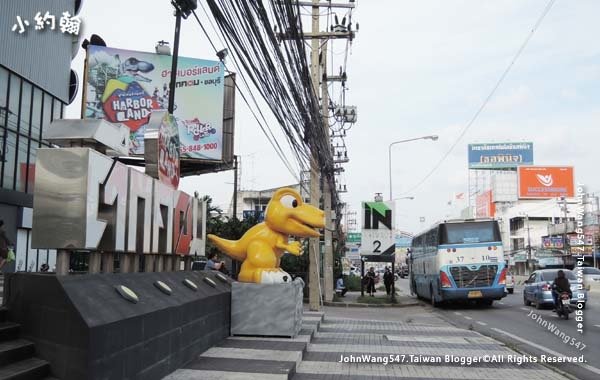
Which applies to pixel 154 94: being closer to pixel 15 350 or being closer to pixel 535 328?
pixel 535 328

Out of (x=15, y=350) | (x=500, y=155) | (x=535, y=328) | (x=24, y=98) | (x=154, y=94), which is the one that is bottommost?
(x=535, y=328)

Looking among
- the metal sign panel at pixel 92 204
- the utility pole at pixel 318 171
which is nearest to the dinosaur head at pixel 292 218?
the metal sign panel at pixel 92 204

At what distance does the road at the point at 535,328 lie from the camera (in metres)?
10.1

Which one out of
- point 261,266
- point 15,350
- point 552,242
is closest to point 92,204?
point 15,350

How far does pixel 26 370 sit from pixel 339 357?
5.11 m

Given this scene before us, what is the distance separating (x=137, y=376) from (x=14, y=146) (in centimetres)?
1898

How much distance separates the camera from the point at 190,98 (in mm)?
28891

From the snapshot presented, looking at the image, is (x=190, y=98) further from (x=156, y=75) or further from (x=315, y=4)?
(x=315, y=4)

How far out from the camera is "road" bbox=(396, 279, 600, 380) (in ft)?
33.0

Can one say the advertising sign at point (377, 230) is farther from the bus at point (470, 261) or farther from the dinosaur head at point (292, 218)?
the dinosaur head at point (292, 218)

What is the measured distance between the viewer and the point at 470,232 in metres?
21.0

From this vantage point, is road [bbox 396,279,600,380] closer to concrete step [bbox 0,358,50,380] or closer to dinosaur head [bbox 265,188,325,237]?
dinosaur head [bbox 265,188,325,237]

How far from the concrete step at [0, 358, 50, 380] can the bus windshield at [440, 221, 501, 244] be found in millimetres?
17646

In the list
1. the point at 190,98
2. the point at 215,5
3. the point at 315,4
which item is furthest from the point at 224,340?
the point at 190,98
